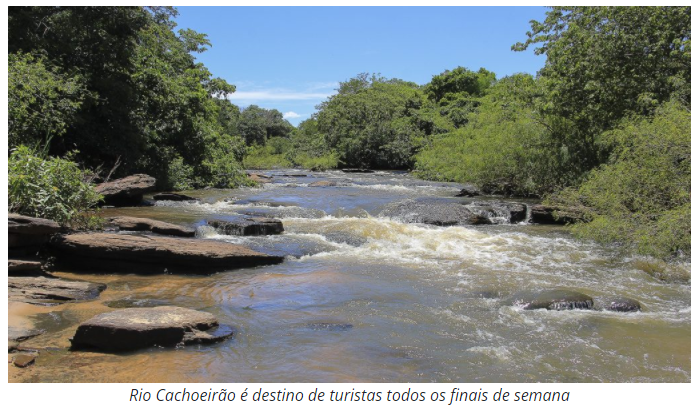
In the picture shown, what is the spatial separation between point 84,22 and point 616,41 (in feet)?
48.9

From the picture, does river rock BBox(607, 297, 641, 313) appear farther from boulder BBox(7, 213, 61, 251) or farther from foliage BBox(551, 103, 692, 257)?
boulder BBox(7, 213, 61, 251)

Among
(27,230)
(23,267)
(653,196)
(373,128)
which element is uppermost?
(373,128)

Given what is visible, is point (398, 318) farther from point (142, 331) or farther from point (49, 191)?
point (49, 191)

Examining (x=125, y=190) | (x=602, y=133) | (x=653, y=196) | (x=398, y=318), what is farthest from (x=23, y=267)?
(x=602, y=133)

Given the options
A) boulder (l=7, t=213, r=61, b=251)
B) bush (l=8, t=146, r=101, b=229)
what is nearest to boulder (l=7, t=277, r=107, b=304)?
boulder (l=7, t=213, r=61, b=251)

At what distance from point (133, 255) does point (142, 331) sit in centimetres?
372

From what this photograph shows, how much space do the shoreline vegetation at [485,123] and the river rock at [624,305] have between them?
1.85 m

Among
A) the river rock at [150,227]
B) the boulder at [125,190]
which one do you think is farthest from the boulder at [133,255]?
the boulder at [125,190]

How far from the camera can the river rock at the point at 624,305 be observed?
6.78 meters

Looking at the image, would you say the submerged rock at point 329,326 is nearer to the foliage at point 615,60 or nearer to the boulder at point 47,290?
the boulder at point 47,290

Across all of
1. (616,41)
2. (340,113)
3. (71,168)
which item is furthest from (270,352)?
(340,113)

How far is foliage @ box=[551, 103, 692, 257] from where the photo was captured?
331 inches

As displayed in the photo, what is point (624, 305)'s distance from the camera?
682 cm

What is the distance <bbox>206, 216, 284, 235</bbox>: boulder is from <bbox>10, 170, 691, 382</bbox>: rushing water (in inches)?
12.5
